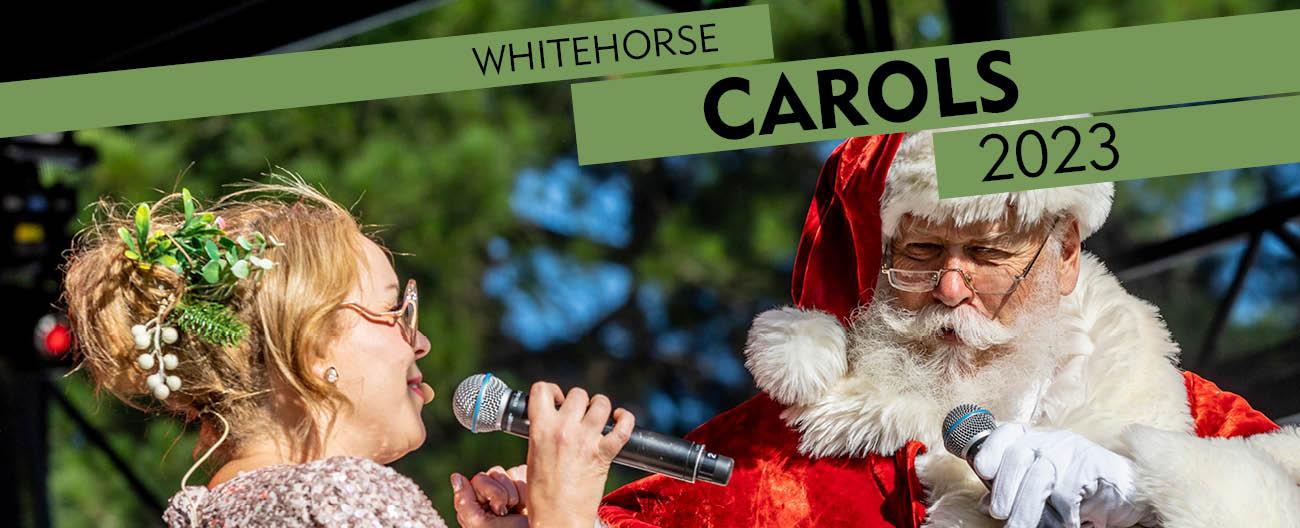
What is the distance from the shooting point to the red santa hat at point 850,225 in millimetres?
2691

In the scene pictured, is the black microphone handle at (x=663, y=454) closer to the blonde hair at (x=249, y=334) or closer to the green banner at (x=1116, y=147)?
the blonde hair at (x=249, y=334)

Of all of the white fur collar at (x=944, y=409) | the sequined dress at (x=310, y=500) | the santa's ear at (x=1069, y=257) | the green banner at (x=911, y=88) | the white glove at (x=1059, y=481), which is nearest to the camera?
the sequined dress at (x=310, y=500)

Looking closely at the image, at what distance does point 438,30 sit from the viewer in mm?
8984

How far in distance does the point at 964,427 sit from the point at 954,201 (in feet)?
1.79

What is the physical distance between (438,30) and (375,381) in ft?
23.0

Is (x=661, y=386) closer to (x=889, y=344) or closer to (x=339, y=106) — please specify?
(x=339, y=106)

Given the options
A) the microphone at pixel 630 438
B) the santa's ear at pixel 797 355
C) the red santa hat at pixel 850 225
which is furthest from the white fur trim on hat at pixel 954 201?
the microphone at pixel 630 438

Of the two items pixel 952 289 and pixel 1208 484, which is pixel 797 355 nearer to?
pixel 952 289

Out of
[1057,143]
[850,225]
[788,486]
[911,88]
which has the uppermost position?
[911,88]

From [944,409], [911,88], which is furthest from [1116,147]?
[944,409]

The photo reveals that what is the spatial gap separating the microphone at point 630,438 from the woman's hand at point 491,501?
0.17 metres

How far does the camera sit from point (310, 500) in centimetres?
204

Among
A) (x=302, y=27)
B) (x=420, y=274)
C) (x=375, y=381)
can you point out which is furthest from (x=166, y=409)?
(x=420, y=274)

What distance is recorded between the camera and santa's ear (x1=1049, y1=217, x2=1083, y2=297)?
280 centimetres
